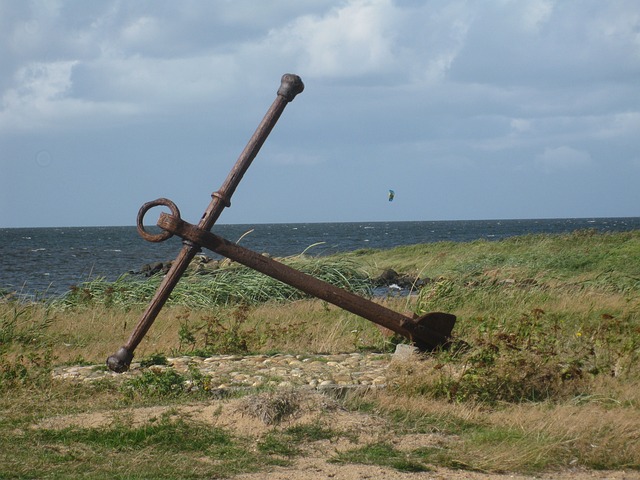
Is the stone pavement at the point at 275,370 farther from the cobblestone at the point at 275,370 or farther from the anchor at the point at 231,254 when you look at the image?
the anchor at the point at 231,254

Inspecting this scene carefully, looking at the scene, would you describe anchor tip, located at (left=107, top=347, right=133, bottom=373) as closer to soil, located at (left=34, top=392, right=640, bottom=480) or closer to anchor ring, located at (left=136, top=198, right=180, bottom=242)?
soil, located at (left=34, top=392, right=640, bottom=480)

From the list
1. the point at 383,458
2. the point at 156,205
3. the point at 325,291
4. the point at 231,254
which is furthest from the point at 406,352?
the point at 156,205

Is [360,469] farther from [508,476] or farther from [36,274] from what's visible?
[36,274]

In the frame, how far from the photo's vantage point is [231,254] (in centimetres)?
630

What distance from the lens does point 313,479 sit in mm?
4465

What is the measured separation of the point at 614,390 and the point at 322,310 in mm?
5301

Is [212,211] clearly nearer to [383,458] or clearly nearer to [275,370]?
[275,370]

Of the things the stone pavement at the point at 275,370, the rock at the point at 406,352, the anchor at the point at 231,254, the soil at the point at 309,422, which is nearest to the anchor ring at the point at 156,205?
the anchor at the point at 231,254

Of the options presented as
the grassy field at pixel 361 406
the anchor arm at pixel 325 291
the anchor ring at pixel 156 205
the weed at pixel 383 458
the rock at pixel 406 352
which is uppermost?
the anchor ring at pixel 156 205

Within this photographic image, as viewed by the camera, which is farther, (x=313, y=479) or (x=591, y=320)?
(x=591, y=320)

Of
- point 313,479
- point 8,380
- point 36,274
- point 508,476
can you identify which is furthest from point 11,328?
point 36,274

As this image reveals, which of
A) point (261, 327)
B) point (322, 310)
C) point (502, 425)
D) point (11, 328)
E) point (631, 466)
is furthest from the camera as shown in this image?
point (322, 310)

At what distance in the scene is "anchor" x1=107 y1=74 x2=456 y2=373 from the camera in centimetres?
630

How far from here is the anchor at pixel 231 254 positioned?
6.30 metres
